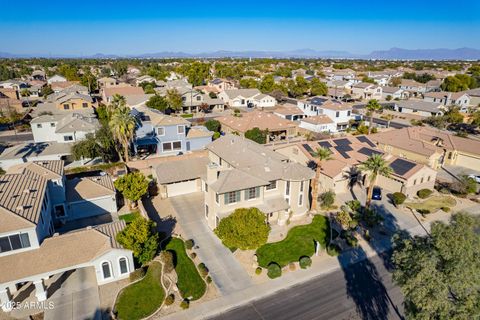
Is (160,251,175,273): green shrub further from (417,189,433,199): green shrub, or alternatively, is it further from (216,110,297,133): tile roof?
(216,110,297,133): tile roof

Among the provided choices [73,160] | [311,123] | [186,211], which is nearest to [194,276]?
[186,211]

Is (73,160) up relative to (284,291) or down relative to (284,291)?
up

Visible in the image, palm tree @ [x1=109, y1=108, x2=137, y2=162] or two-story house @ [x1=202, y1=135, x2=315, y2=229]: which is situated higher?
palm tree @ [x1=109, y1=108, x2=137, y2=162]

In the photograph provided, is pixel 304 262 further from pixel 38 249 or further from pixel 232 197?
pixel 38 249

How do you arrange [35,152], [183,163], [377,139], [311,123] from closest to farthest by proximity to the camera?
[183,163] → [35,152] → [377,139] → [311,123]

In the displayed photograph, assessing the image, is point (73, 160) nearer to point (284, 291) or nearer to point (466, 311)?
point (284, 291)

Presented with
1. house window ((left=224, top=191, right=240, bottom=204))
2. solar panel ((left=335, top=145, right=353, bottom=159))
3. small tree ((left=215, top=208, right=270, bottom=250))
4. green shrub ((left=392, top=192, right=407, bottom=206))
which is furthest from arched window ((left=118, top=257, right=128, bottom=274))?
solar panel ((left=335, top=145, right=353, bottom=159))
